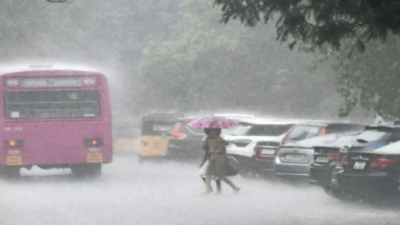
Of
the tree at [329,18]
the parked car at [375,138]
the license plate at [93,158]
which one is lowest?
the license plate at [93,158]

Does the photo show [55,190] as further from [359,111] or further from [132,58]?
[132,58]

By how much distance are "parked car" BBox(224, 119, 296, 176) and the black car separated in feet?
11.2

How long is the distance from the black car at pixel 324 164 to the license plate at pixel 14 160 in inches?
322

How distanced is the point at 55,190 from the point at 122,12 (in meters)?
60.6

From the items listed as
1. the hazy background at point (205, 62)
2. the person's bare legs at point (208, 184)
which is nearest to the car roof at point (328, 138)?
the person's bare legs at point (208, 184)

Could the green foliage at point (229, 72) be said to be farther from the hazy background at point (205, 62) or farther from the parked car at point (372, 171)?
the parked car at point (372, 171)

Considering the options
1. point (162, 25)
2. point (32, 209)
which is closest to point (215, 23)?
point (162, 25)

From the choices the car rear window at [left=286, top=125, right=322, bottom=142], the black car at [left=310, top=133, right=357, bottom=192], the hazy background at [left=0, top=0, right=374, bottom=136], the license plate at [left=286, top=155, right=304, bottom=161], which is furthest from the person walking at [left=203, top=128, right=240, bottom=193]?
the hazy background at [left=0, top=0, right=374, bottom=136]

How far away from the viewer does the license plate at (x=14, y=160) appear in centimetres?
2419

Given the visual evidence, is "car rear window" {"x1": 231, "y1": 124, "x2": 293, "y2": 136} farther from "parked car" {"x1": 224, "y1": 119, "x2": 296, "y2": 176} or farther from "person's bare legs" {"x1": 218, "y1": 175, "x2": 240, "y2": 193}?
"person's bare legs" {"x1": 218, "y1": 175, "x2": 240, "y2": 193}

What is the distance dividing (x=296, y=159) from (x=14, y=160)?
7206 mm

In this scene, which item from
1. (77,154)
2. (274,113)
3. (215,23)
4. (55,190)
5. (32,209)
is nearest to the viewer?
(32,209)

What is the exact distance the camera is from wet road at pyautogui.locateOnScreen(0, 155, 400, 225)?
1555 centimetres

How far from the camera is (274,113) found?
173 feet
